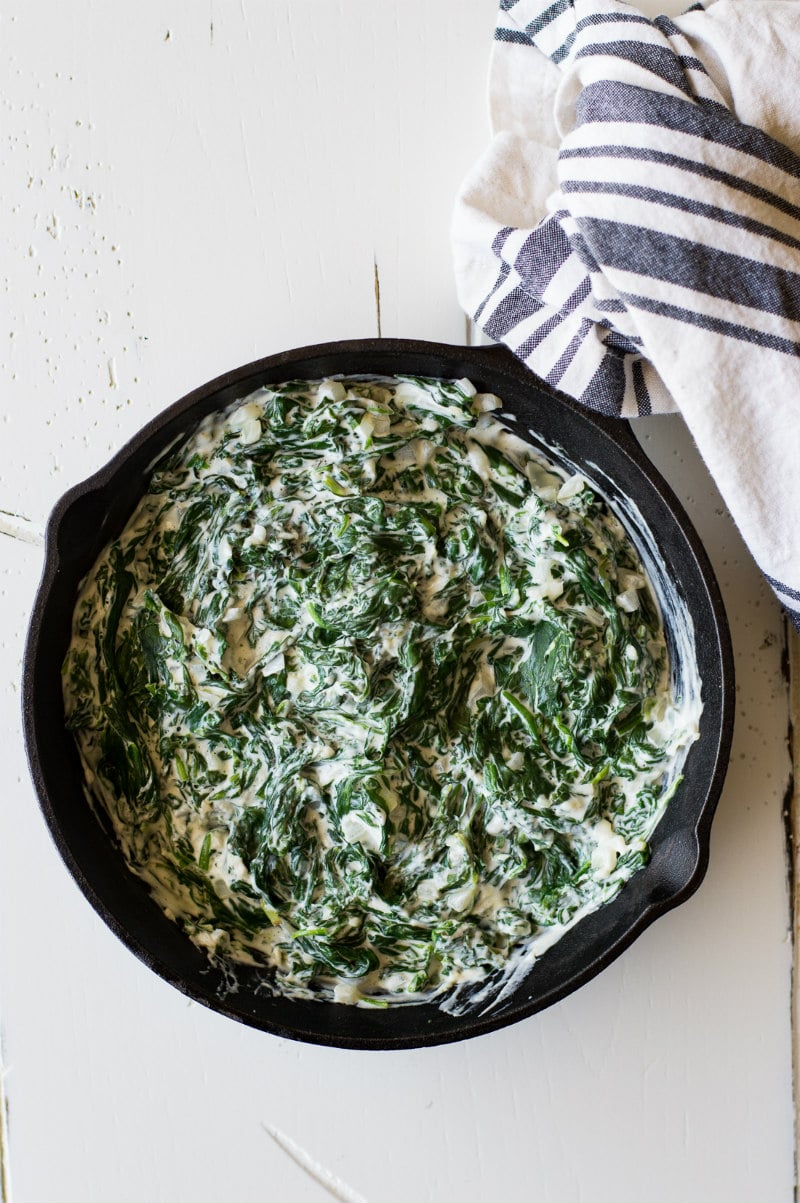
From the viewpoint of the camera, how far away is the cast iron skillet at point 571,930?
168 centimetres

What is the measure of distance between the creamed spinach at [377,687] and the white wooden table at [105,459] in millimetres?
186

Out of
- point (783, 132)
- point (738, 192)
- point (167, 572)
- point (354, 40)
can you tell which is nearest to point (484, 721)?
point (167, 572)

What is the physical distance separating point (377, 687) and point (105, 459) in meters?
0.69

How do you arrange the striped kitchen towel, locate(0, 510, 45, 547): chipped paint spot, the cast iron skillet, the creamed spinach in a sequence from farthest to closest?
locate(0, 510, 45, 547): chipped paint spot → the creamed spinach → the cast iron skillet → the striped kitchen towel

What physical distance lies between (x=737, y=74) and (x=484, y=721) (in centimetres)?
115

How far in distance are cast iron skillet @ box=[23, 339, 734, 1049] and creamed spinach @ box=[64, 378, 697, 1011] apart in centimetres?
4

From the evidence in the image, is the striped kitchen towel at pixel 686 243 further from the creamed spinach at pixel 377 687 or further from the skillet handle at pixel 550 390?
the creamed spinach at pixel 377 687

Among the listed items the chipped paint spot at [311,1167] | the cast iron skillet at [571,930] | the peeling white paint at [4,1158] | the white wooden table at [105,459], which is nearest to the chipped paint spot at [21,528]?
the white wooden table at [105,459]

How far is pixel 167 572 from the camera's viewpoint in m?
1.87

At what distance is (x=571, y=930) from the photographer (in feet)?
6.14

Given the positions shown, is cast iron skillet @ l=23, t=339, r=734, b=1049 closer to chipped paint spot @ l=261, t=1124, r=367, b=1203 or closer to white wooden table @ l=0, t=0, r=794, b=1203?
white wooden table @ l=0, t=0, r=794, b=1203

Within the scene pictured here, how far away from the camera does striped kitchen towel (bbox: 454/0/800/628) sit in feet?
5.04

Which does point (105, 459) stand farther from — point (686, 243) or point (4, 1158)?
point (4, 1158)

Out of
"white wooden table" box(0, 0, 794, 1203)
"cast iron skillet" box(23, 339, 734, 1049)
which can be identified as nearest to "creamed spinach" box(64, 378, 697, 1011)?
"cast iron skillet" box(23, 339, 734, 1049)
